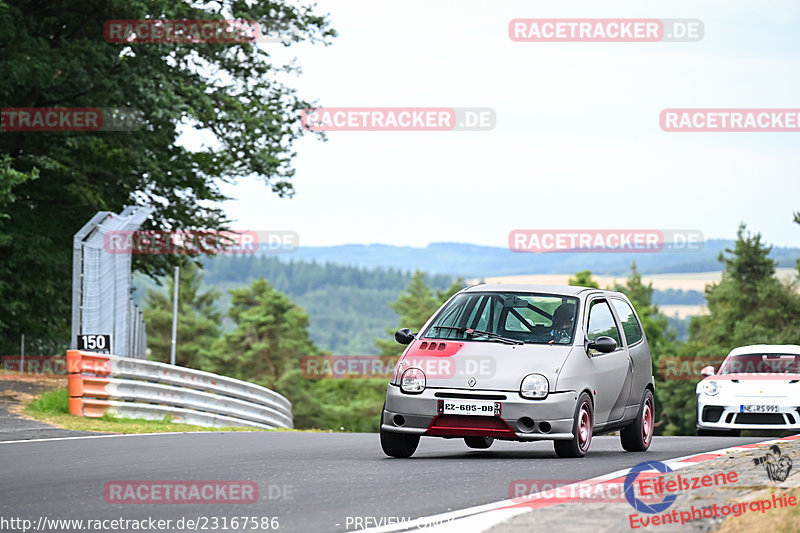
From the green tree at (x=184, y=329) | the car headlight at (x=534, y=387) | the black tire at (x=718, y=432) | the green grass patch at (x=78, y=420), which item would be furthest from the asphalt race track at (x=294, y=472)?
the green tree at (x=184, y=329)

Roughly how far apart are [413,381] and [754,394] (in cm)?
837

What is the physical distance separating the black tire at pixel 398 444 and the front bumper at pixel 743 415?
769cm

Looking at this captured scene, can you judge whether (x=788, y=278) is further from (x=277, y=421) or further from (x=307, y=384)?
(x=277, y=421)

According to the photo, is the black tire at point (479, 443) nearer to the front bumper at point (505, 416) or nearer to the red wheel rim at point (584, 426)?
the red wheel rim at point (584, 426)

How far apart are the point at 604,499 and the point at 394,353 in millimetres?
124403

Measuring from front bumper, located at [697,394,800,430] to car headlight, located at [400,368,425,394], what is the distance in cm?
822

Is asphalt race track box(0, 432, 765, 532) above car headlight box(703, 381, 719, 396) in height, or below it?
below

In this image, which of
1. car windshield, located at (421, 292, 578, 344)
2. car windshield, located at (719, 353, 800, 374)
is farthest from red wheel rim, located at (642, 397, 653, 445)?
car windshield, located at (719, 353, 800, 374)

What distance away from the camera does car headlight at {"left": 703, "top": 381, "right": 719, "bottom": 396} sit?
1783 cm

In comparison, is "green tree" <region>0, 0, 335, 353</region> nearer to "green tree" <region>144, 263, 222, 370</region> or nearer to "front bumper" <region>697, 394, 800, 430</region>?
"front bumper" <region>697, 394, 800, 430</region>

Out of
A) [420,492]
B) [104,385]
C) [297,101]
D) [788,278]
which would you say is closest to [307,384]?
[788,278]

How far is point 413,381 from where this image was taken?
1092 cm

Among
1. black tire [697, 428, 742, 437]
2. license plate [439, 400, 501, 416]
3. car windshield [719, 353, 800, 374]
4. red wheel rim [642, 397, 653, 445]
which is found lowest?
black tire [697, 428, 742, 437]

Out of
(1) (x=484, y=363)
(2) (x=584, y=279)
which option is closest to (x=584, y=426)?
(1) (x=484, y=363)
